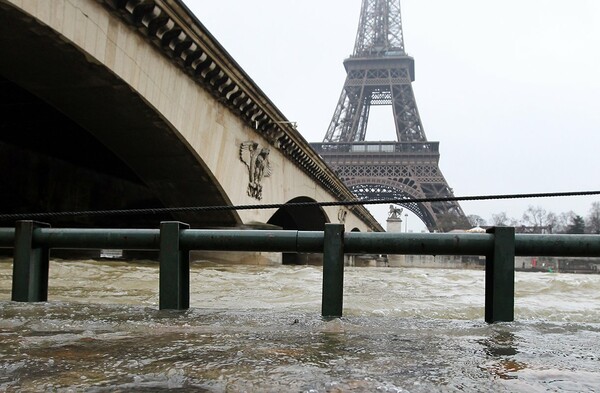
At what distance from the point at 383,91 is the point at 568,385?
7751 cm

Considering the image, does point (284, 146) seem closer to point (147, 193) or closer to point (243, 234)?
point (147, 193)

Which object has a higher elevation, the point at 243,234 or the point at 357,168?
the point at 357,168

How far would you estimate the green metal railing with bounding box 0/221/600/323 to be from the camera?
3.10m

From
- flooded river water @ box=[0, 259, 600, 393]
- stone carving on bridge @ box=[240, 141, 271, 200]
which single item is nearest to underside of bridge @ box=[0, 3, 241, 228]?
stone carving on bridge @ box=[240, 141, 271, 200]

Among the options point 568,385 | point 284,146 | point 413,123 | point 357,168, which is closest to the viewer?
point 568,385

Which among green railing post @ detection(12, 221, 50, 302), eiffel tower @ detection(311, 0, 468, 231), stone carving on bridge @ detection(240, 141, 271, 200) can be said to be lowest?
green railing post @ detection(12, 221, 50, 302)

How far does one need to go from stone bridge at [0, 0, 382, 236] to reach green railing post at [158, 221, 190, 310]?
628cm

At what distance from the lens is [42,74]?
10703 millimetres

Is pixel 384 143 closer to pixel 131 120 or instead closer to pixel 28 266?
pixel 131 120

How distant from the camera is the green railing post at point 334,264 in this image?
321 cm

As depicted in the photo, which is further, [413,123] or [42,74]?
[413,123]

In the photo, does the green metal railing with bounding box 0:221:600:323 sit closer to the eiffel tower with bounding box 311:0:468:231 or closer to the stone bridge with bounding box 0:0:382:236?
the stone bridge with bounding box 0:0:382:236

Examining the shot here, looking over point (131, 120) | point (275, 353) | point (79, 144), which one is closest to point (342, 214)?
point (79, 144)

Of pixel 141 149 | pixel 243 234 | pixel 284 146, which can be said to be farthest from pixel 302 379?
pixel 284 146
